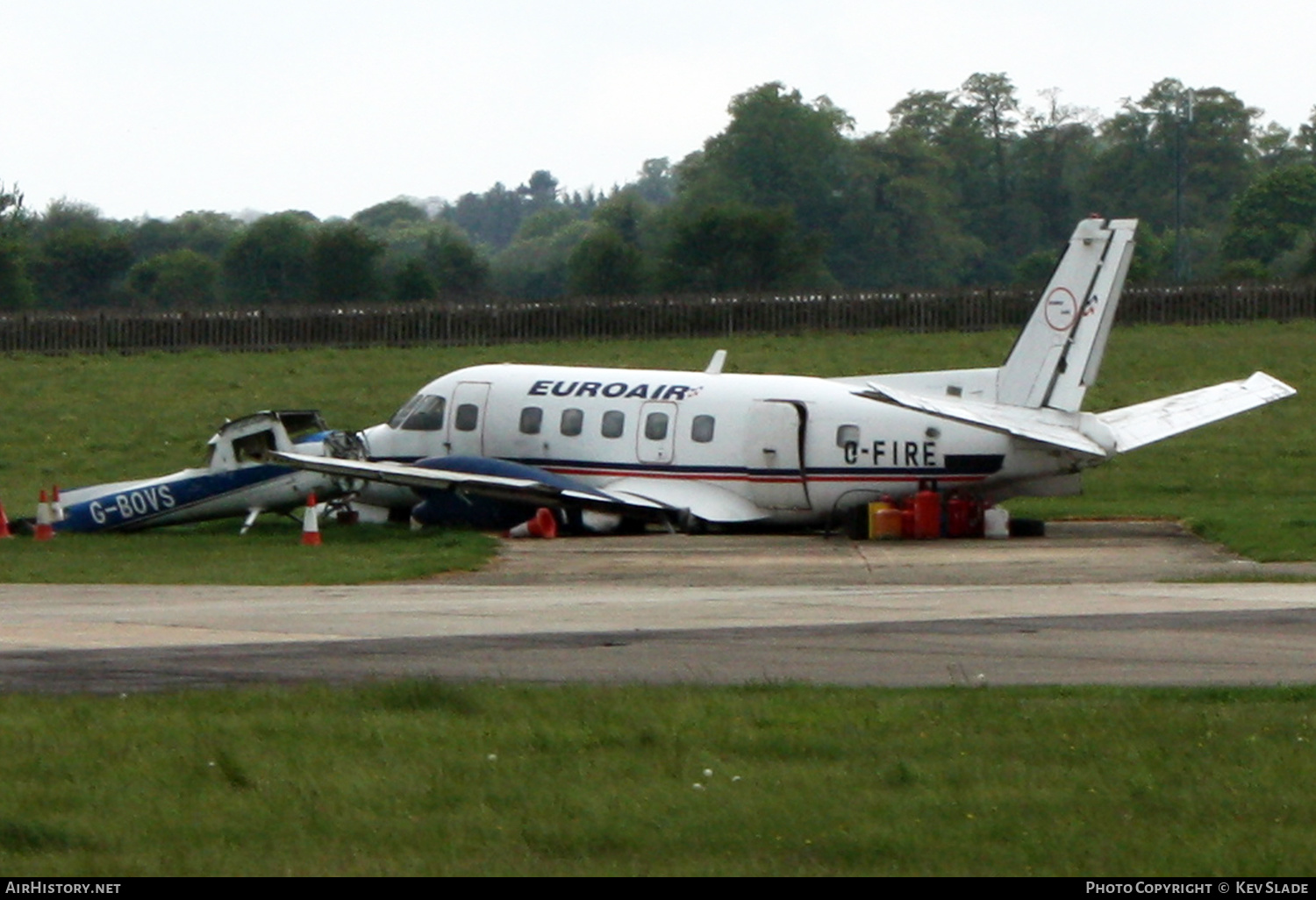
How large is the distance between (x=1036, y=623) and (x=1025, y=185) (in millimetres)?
101612

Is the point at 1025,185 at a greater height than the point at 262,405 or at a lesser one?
greater

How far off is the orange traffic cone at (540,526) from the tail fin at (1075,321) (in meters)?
7.21

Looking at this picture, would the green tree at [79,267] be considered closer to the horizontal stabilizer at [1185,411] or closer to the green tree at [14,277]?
the green tree at [14,277]

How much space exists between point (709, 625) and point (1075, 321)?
1354cm

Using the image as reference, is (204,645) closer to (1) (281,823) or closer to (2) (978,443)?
(1) (281,823)

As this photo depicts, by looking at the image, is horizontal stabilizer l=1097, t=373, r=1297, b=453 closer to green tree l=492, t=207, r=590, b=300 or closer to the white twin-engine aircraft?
the white twin-engine aircraft

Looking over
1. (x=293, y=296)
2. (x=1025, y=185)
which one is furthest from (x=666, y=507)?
(x=1025, y=185)

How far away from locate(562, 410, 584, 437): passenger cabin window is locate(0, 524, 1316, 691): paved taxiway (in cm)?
638

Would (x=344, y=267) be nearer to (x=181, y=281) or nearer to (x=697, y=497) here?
(x=181, y=281)

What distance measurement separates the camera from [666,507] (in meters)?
30.7

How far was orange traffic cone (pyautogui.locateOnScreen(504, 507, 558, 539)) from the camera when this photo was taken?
99.6 ft

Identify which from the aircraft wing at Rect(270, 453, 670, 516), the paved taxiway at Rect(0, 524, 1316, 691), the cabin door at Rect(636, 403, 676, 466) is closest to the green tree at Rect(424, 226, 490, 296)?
the cabin door at Rect(636, 403, 676, 466)

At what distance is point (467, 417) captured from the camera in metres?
32.5

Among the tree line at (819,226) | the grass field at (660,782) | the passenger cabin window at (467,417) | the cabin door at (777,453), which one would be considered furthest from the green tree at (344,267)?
the grass field at (660,782)
